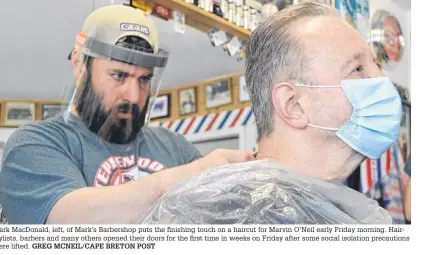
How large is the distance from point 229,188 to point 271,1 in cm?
72

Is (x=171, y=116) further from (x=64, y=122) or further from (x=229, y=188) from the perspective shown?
(x=229, y=188)

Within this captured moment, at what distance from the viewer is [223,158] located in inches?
45.8

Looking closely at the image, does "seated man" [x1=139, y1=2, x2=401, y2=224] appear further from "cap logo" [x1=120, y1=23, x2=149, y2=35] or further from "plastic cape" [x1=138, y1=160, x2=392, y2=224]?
"cap logo" [x1=120, y1=23, x2=149, y2=35]

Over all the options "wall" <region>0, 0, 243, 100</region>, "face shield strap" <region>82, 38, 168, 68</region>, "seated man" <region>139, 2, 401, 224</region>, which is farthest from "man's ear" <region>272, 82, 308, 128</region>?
"wall" <region>0, 0, 243, 100</region>

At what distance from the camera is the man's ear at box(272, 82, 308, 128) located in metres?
1.10

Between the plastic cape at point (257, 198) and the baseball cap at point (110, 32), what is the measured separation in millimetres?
344

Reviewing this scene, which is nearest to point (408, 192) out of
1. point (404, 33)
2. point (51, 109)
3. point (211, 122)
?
point (404, 33)

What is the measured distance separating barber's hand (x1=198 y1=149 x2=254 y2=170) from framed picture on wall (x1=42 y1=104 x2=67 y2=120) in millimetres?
322

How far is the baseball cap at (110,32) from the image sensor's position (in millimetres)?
1261

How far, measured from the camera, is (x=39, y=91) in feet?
4.13

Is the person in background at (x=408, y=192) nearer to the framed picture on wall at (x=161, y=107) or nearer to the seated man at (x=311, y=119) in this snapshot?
the seated man at (x=311, y=119)

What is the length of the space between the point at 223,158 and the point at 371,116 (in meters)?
0.28

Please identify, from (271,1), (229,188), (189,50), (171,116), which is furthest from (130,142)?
(271,1)

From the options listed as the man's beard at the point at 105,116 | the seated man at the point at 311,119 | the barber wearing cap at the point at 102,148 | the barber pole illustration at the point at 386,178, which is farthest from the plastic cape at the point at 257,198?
the barber pole illustration at the point at 386,178
